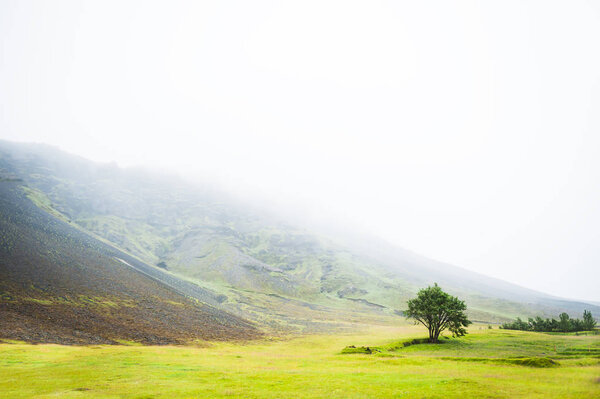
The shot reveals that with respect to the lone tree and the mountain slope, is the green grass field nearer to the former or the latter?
the lone tree

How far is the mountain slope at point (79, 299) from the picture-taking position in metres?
52.4

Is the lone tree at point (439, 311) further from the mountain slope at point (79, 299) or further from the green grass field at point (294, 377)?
the mountain slope at point (79, 299)

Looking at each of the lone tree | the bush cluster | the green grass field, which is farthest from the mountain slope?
the bush cluster

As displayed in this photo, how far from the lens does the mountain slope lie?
2062 inches

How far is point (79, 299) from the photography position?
67062mm

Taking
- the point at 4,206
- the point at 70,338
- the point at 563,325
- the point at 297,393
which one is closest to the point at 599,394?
the point at 297,393

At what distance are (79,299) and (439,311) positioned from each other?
77792 mm

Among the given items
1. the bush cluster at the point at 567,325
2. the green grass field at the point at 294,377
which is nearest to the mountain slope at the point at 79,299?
the green grass field at the point at 294,377

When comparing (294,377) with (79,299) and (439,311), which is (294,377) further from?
(79,299)

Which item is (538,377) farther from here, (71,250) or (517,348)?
(71,250)

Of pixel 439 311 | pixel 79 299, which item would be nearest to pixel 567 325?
pixel 439 311

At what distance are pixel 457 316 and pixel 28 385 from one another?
59.9 m

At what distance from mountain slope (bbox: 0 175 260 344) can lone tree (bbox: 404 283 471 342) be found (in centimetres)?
4416

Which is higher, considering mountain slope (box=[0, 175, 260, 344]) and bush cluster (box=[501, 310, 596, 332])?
bush cluster (box=[501, 310, 596, 332])
